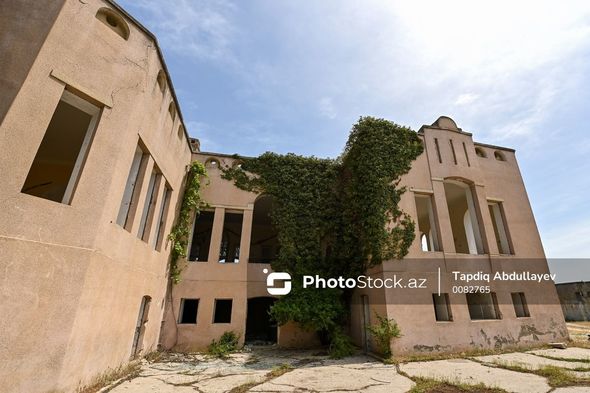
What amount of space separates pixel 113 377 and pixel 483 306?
12148 millimetres

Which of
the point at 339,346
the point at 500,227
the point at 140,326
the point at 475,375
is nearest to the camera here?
the point at 475,375

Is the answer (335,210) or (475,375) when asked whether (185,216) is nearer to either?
(335,210)

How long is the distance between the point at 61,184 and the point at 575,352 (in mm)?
17708

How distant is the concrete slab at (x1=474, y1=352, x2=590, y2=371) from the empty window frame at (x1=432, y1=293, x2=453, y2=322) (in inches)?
54.2

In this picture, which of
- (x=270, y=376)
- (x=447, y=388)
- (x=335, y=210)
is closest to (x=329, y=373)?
(x=270, y=376)

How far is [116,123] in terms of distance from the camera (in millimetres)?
6352

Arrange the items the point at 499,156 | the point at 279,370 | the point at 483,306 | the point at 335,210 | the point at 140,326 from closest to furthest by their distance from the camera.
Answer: the point at 279,370 → the point at 140,326 → the point at 483,306 → the point at 335,210 → the point at 499,156

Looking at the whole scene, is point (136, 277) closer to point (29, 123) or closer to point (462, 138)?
point (29, 123)

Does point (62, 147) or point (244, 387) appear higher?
point (62, 147)

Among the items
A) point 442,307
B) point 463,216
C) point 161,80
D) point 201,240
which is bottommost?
point 442,307

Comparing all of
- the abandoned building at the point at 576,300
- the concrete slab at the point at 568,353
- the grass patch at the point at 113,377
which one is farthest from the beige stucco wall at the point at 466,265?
the abandoned building at the point at 576,300

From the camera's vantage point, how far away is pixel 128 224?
285 inches

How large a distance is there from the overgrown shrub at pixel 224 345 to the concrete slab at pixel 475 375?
5955 mm

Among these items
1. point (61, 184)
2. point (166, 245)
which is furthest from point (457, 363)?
point (61, 184)
